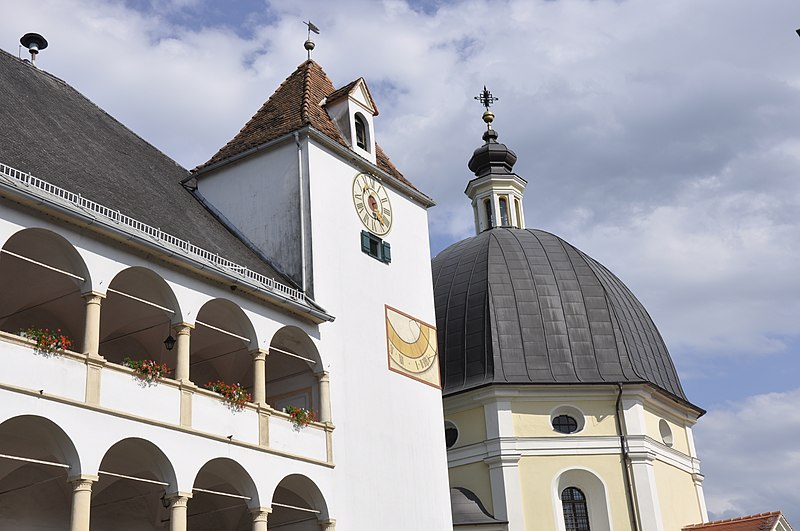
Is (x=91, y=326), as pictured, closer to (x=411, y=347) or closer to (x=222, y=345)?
(x=222, y=345)

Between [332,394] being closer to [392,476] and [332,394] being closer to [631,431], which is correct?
[392,476]

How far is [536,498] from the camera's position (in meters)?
35.1

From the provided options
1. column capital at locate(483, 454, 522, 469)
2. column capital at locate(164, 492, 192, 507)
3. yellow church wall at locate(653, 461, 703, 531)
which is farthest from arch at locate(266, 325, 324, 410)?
yellow church wall at locate(653, 461, 703, 531)

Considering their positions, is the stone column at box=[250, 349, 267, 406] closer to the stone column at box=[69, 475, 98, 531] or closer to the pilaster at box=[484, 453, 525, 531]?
the stone column at box=[69, 475, 98, 531]

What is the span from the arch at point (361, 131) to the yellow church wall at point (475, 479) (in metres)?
12.2

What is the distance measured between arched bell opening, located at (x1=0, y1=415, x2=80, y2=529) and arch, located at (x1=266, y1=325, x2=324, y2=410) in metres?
5.05

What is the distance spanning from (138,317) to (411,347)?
719 centimetres

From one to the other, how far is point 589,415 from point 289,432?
1628cm

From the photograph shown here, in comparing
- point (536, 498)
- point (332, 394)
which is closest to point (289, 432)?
point (332, 394)

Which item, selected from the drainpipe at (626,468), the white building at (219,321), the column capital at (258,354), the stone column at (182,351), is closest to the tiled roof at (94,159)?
the white building at (219,321)

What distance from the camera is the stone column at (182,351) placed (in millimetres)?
20453

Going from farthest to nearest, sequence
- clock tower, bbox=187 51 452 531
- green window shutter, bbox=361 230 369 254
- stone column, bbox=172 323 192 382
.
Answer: green window shutter, bbox=361 230 369 254
clock tower, bbox=187 51 452 531
stone column, bbox=172 323 192 382

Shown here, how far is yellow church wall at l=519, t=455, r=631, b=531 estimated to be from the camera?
34.9 metres

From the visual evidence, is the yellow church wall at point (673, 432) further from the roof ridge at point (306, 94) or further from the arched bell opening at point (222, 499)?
the arched bell opening at point (222, 499)
